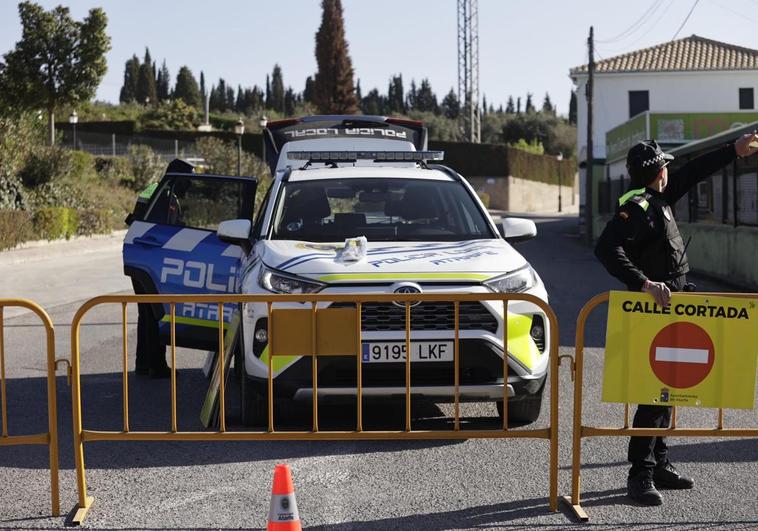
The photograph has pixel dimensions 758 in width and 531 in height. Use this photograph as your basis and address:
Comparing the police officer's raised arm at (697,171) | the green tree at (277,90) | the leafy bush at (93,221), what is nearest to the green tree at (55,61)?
the leafy bush at (93,221)

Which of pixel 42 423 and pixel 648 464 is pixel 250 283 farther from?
pixel 648 464

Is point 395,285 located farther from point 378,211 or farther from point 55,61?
point 55,61

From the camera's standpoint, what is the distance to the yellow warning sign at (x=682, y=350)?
5309mm

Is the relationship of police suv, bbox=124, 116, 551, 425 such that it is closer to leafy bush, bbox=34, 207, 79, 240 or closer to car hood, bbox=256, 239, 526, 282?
car hood, bbox=256, 239, 526, 282

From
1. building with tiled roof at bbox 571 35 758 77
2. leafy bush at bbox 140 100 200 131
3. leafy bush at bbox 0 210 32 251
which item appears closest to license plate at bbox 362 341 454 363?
leafy bush at bbox 0 210 32 251

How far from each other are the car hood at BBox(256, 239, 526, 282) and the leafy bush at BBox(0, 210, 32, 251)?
19765 mm

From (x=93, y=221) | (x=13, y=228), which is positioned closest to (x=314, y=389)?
(x=13, y=228)

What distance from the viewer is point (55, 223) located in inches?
1142

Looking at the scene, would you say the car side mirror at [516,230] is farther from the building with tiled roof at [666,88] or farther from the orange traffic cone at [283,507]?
the building with tiled roof at [666,88]

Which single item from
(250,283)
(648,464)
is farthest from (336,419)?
(648,464)

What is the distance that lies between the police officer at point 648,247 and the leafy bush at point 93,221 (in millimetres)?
27445

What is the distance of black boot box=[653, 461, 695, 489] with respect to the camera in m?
5.67

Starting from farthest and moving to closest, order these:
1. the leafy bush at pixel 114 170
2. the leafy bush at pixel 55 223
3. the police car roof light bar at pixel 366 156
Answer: the leafy bush at pixel 114 170
the leafy bush at pixel 55 223
the police car roof light bar at pixel 366 156

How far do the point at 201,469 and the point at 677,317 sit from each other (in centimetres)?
273
